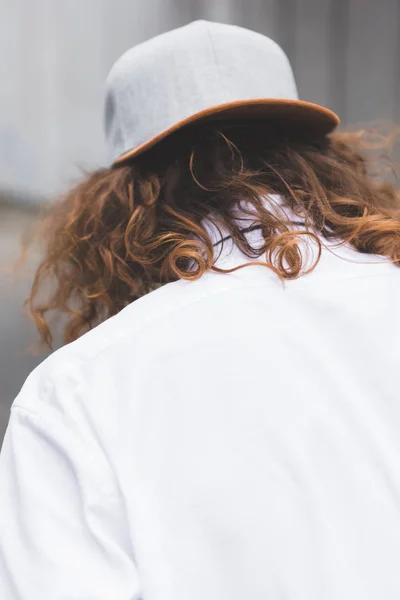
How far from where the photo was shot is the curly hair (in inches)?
29.0

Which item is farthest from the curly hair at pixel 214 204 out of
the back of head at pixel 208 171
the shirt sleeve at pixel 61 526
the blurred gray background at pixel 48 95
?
the blurred gray background at pixel 48 95

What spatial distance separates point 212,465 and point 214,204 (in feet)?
1.03

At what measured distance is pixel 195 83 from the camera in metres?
0.86

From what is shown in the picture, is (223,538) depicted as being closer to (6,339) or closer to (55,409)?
(55,409)

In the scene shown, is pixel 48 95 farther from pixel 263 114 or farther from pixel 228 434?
pixel 228 434

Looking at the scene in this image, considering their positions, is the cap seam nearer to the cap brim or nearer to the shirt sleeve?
the cap brim

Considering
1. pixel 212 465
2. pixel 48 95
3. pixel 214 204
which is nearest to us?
pixel 212 465

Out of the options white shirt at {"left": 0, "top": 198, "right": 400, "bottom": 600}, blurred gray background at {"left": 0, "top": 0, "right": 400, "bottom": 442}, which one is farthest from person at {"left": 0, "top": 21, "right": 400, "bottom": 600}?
blurred gray background at {"left": 0, "top": 0, "right": 400, "bottom": 442}

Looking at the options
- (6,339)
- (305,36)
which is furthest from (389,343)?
(305,36)

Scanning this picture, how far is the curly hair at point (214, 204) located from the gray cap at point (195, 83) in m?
0.03

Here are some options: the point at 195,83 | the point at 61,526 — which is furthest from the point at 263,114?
the point at 61,526

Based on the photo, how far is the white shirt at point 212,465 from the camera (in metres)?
0.60

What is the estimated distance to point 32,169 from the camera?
1668 millimetres

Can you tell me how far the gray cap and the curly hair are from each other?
31 millimetres
